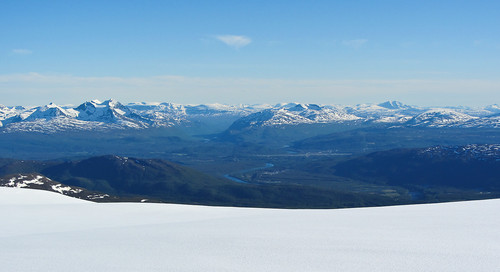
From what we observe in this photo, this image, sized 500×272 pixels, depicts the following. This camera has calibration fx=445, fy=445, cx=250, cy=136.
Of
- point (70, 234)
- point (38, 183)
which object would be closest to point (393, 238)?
point (70, 234)

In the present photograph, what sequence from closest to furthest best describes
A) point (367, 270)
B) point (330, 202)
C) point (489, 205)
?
point (367, 270) < point (489, 205) < point (330, 202)

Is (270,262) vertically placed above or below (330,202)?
above

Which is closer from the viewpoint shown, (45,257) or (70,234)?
(45,257)

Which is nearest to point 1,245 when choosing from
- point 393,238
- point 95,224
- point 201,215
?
point 95,224

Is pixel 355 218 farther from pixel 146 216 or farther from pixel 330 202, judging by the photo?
pixel 330 202

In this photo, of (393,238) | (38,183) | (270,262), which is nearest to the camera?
(270,262)

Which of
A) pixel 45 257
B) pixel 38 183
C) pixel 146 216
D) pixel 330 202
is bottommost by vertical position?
pixel 330 202
